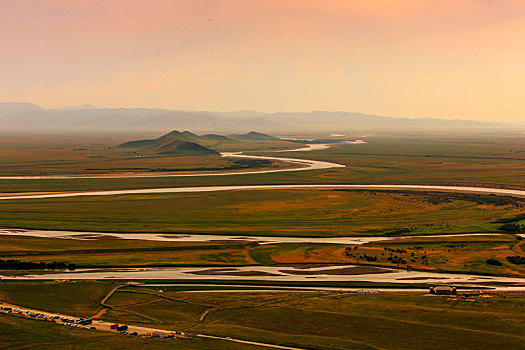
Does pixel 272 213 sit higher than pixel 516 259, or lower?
higher

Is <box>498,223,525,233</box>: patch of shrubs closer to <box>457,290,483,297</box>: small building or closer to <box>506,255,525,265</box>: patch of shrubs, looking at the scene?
<box>506,255,525,265</box>: patch of shrubs

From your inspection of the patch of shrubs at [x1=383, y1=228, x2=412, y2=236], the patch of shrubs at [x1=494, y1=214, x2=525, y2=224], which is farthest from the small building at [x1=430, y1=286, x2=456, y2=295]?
the patch of shrubs at [x1=494, y1=214, x2=525, y2=224]

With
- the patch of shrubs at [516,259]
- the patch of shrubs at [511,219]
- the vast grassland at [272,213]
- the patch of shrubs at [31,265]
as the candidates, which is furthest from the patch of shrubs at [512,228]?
the patch of shrubs at [31,265]

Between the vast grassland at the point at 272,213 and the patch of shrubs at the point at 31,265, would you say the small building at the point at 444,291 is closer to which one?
the vast grassland at the point at 272,213

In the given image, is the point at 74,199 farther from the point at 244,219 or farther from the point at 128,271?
the point at 128,271

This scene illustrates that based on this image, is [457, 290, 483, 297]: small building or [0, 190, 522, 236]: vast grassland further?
[0, 190, 522, 236]: vast grassland

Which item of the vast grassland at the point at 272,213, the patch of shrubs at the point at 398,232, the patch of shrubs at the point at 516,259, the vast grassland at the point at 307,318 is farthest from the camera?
the vast grassland at the point at 272,213

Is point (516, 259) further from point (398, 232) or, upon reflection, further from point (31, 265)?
point (31, 265)

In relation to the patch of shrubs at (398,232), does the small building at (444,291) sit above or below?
below

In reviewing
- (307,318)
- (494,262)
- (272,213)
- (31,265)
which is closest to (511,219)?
(494,262)
